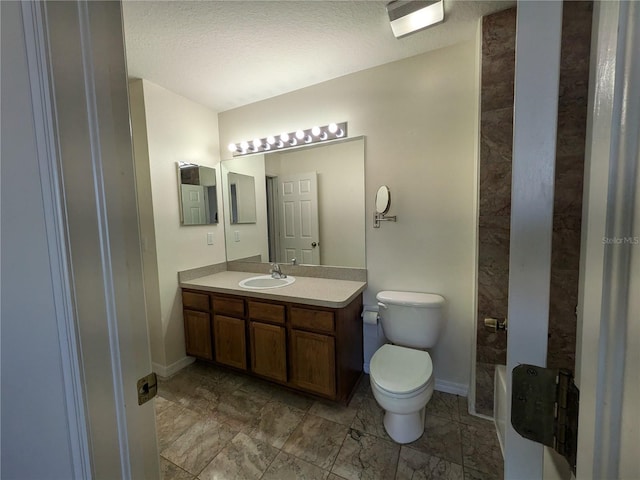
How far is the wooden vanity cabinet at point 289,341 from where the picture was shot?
5.67 feet

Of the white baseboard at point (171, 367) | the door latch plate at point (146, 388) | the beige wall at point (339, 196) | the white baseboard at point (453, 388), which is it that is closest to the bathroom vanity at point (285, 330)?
the white baseboard at point (171, 367)

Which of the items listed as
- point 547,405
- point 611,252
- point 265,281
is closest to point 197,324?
point 265,281

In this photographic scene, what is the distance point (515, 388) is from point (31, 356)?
0.91 meters

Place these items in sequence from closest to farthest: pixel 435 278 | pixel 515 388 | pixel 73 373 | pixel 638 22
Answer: pixel 638 22 < pixel 515 388 < pixel 73 373 < pixel 435 278

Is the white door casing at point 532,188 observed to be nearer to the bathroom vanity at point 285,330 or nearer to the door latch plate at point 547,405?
the door latch plate at point 547,405

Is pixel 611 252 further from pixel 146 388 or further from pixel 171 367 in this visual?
pixel 171 367

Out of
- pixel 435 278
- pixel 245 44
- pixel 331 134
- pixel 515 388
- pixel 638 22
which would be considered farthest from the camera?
pixel 331 134

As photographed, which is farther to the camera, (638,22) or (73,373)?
(73,373)

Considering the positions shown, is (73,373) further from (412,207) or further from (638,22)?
(412,207)

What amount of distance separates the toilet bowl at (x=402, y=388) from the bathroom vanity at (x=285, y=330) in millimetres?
304

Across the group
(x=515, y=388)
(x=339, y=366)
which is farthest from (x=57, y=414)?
(x=339, y=366)

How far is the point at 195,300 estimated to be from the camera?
2.25 m

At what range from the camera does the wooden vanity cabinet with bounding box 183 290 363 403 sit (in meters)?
1.73

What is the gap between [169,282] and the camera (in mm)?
2232
